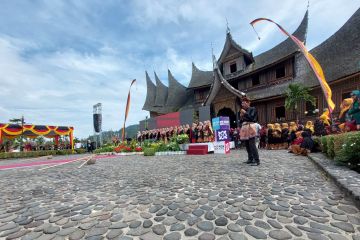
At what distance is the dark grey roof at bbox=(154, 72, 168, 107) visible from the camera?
102 feet

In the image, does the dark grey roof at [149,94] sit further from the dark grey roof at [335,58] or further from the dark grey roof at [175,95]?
the dark grey roof at [335,58]

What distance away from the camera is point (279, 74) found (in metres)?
19.8

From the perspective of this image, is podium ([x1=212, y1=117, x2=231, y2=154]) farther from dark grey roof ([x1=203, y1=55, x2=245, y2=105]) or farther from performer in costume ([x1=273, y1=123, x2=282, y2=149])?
dark grey roof ([x1=203, y1=55, x2=245, y2=105])

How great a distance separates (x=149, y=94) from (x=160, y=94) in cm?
222

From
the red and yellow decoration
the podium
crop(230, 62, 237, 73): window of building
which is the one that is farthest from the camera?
the red and yellow decoration

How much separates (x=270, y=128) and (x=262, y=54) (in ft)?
41.0

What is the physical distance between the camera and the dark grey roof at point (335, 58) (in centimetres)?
1398

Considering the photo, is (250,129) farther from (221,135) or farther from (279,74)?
(279,74)

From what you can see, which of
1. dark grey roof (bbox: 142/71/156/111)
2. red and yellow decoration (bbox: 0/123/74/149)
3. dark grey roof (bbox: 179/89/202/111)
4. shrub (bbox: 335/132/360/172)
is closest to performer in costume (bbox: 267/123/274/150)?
shrub (bbox: 335/132/360/172)

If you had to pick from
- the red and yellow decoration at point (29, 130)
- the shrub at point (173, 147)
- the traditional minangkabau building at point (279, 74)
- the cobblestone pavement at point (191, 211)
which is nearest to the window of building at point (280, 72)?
the traditional minangkabau building at point (279, 74)

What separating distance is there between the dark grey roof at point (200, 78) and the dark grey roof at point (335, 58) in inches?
274

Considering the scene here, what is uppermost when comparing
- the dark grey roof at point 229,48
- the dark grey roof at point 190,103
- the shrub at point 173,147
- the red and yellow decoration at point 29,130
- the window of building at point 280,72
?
the dark grey roof at point 229,48

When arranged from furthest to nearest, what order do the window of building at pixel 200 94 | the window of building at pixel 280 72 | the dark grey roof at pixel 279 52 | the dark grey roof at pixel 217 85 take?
1. the window of building at pixel 200 94
2. the window of building at pixel 280 72
3. the dark grey roof at pixel 279 52
4. the dark grey roof at pixel 217 85

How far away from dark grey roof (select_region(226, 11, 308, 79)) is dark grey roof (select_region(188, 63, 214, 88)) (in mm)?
3696
